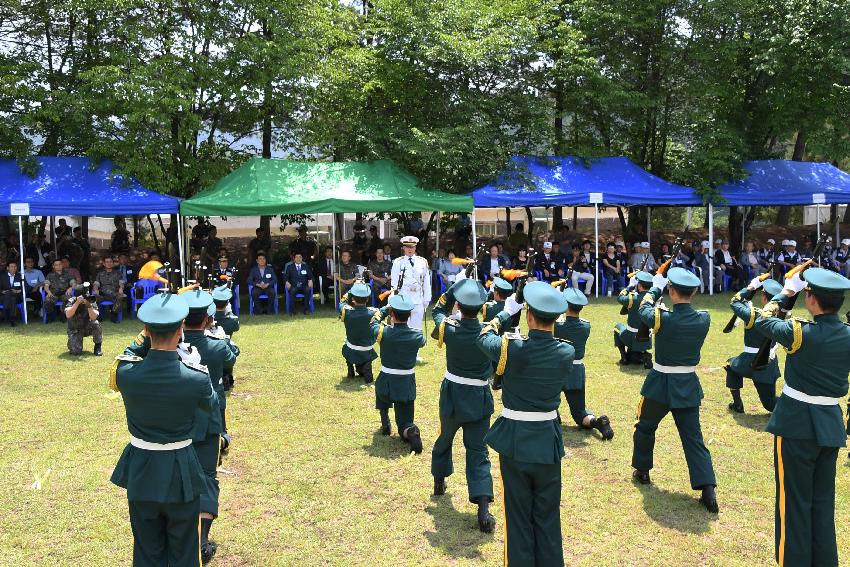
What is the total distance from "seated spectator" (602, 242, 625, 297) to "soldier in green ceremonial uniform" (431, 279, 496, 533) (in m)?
13.7

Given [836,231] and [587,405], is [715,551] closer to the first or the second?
[587,405]

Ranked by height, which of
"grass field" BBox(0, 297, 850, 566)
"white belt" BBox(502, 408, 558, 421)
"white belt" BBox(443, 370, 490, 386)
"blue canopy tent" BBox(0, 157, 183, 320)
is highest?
"blue canopy tent" BBox(0, 157, 183, 320)

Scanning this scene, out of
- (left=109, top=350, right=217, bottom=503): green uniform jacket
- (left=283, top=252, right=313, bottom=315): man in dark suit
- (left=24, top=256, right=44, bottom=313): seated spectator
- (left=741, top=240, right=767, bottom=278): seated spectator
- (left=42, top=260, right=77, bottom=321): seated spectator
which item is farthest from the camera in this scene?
(left=741, top=240, right=767, bottom=278): seated spectator

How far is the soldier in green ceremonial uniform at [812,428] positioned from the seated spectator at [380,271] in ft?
38.1

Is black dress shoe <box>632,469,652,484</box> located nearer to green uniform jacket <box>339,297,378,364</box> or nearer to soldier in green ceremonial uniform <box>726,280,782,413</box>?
soldier in green ceremonial uniform <box>726,280,782,413</box>

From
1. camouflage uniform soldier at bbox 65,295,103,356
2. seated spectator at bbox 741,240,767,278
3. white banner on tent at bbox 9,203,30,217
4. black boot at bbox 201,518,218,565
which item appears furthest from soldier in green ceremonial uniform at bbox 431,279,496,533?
seated spectator at bbox 741,240,767,278

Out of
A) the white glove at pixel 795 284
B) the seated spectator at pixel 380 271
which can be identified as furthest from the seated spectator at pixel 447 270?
the white glove at pixel 795 284

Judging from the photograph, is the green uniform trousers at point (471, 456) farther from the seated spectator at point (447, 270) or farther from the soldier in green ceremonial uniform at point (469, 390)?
the seated spectator at point (447, 270)

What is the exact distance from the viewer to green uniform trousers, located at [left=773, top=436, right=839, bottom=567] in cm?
459

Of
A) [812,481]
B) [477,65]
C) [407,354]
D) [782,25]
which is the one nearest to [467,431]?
[407,354]

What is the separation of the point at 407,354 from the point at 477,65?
48.6 feet

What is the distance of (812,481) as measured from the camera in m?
4.70

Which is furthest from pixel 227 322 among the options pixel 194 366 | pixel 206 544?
pixel 194 366

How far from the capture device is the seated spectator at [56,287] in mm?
15037
